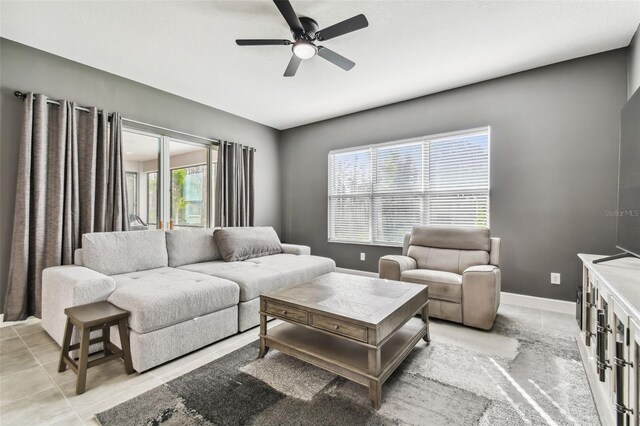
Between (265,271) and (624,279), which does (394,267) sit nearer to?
(265,271)

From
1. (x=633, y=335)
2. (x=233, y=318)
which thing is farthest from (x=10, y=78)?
(x=633, y=335)

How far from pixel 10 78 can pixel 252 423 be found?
3.71 m

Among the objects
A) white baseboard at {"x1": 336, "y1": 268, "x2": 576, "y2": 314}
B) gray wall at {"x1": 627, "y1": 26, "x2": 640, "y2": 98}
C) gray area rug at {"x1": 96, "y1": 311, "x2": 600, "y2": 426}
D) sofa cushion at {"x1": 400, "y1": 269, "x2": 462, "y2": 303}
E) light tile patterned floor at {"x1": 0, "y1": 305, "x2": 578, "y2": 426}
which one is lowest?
light tile patterned floor at {"x1": 0, "y1": 305, "x2": 578, "y2": 426}

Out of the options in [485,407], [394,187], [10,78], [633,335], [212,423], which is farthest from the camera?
[394,187]

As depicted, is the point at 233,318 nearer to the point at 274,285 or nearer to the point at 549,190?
the point at 274,285

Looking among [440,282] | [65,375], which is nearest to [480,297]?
[440,282]

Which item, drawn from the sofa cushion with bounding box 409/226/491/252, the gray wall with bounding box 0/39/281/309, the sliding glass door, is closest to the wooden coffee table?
the sofa cushion with bounding box 409/226/491/252

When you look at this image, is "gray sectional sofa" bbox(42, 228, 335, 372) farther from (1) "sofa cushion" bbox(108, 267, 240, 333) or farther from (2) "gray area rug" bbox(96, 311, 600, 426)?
(2) "gray area rug" bbox(96, 311, 600, 426)

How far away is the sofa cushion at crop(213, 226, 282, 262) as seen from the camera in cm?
352

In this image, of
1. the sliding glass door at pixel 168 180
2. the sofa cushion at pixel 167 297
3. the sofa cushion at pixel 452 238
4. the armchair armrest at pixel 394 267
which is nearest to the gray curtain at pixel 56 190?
the sliding glass door at pixel 168 180

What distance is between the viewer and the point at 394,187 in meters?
4.35

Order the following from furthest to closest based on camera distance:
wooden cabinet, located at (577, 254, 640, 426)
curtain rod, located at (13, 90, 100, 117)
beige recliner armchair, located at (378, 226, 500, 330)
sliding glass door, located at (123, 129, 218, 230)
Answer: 1. sliding glass door, located at (123, 129, 218, 230)
2. curtain rod, located at (13, 90, 100, 117)
3. beige recliner armchair, located at (378, 226, 500, 330)
4. wooden cabinet, located at (577, 254, 640, 426)

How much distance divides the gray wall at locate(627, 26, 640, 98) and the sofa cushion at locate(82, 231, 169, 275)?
15.5 feet

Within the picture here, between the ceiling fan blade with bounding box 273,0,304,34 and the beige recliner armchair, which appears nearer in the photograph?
the ceiling fan blade with bounding box 273,0,304,34
